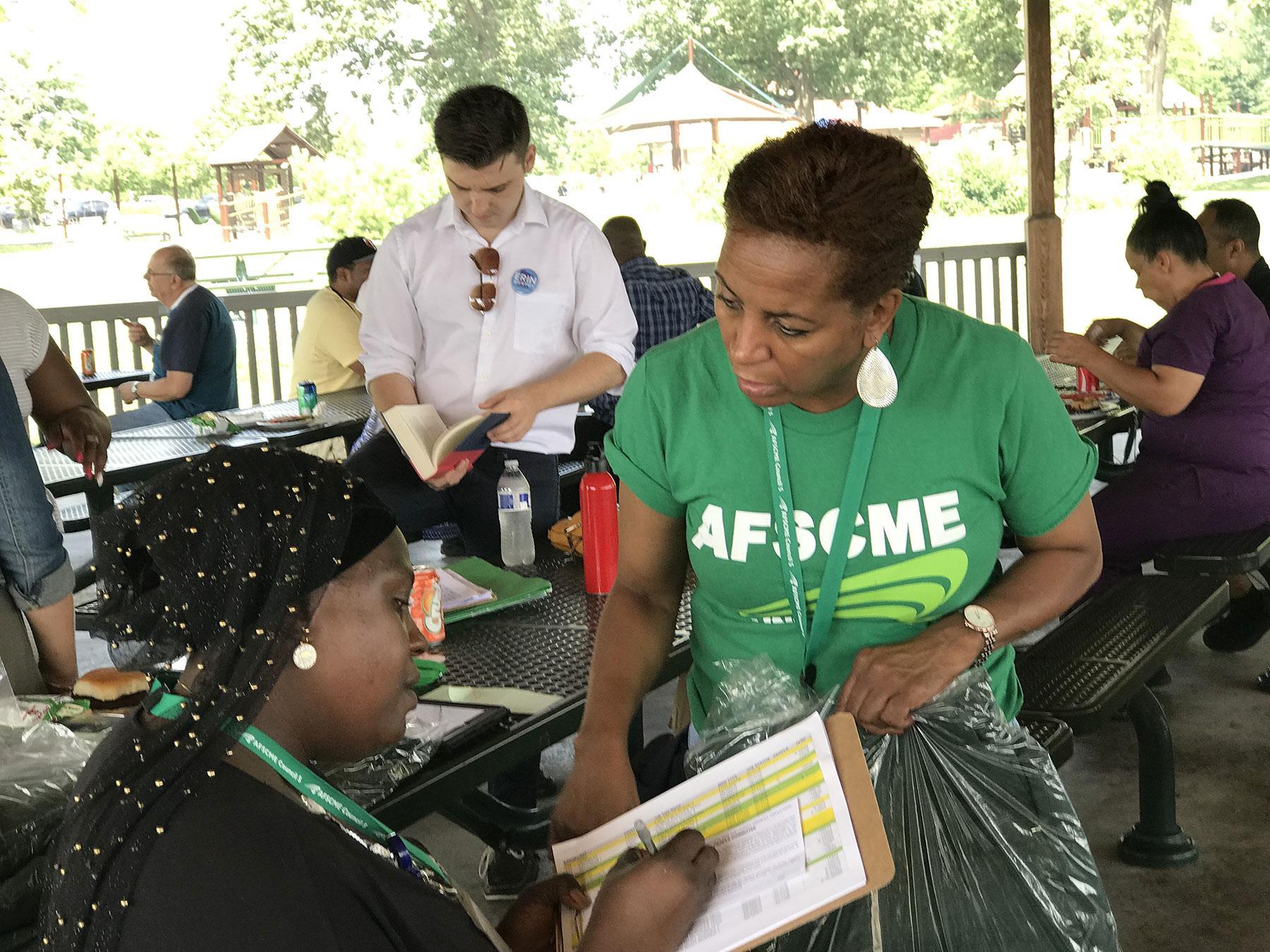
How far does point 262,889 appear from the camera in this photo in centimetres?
97

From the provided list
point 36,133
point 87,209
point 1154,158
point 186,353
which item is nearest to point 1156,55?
point 1154,158

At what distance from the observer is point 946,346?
1.57 meters

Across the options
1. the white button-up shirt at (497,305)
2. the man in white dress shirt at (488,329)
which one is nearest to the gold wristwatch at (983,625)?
the man in white dress shirt at (488,329)

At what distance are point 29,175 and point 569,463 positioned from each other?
34.9ft

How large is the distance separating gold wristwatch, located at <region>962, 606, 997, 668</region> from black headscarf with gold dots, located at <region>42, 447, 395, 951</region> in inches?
32.3

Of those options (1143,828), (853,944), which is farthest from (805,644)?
(1143,828)

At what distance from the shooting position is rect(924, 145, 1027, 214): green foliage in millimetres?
16953

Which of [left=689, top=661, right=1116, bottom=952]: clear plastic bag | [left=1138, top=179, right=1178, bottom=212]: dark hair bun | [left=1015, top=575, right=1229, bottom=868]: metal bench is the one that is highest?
[left=1138, top=179, right=1178, bottom=212]: dark hair bun

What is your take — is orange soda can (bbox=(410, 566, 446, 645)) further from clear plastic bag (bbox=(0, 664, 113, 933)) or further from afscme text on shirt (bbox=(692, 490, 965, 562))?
afscme text on shirt (bbox=(692, 490, 965, 562))

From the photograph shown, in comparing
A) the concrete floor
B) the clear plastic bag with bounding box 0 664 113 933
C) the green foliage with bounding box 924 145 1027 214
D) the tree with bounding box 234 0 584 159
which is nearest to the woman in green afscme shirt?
the clear plastic bag with bounding box 0 664 113 933

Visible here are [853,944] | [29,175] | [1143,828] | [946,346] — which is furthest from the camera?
[29,175]

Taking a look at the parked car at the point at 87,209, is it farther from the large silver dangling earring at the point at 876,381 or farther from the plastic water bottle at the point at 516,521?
the large silver dangling earring at the point at 876,381

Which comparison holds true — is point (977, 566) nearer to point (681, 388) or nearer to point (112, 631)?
point (681, 388)

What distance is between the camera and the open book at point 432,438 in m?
2.72
